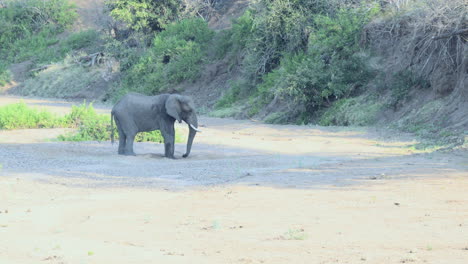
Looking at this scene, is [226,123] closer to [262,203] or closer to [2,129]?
[2,129]

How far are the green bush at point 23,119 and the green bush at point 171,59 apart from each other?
1437 centimetres

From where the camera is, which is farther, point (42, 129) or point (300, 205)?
point (42, 129)

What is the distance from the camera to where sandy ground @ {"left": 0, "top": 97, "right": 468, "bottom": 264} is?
7305mm

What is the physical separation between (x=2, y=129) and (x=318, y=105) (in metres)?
10.6

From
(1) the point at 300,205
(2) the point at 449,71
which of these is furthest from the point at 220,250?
(2) the point at 449,71

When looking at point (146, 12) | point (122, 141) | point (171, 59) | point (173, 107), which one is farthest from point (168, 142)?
point (146, 12)

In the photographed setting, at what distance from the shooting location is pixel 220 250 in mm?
7430

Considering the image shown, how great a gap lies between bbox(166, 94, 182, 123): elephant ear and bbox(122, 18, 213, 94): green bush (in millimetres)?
20821

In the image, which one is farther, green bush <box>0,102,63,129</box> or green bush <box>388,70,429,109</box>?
green bush <box>388,70,429,109</box>

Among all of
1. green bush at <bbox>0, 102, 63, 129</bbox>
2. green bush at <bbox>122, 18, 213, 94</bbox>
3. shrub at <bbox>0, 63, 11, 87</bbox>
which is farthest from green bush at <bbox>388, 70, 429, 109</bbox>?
shrub at <bbox>0, 63, 11, 87</bbox>

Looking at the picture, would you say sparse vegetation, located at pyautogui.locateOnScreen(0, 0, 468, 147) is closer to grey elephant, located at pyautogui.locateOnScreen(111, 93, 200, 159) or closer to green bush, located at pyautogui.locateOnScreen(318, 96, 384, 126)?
green bush, located at pyautogui.locateOnScreen(318, 96, 384, 126)

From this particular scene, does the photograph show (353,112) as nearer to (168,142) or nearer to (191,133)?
(191,133)

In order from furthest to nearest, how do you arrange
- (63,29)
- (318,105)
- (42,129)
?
(63,29) → (318,105) → (42,129)

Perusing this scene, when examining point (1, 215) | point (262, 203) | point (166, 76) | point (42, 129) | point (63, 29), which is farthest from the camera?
point (63, 29)
